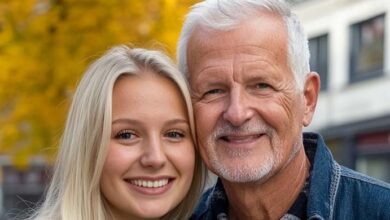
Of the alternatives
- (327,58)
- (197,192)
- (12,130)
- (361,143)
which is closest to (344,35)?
(327,58)

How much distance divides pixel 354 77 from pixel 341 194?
51.2ft

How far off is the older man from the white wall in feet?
46.4

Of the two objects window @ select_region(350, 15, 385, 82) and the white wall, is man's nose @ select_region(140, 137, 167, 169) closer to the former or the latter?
the white wall

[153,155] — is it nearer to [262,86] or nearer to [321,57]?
[262,86]

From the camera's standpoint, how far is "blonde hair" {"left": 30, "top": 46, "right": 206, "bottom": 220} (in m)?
3.23

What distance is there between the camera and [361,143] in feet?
59.8

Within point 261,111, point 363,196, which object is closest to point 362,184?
point 363,196

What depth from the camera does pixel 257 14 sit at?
314 centimetres

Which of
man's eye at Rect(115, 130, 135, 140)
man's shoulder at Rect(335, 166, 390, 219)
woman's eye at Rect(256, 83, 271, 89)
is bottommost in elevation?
man's shoulder at Rect(335, 166, 390, 219)

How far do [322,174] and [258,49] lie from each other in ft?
1.71

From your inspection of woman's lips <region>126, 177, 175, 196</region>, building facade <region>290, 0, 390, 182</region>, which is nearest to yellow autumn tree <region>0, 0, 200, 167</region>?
woman's lips <region>126, 177, 175, 196</region>

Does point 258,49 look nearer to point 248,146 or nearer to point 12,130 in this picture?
point 248,146

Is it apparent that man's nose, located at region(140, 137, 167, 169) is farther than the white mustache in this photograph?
Yes

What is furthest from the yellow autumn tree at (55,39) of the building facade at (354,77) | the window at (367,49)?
the window at (367,49)
